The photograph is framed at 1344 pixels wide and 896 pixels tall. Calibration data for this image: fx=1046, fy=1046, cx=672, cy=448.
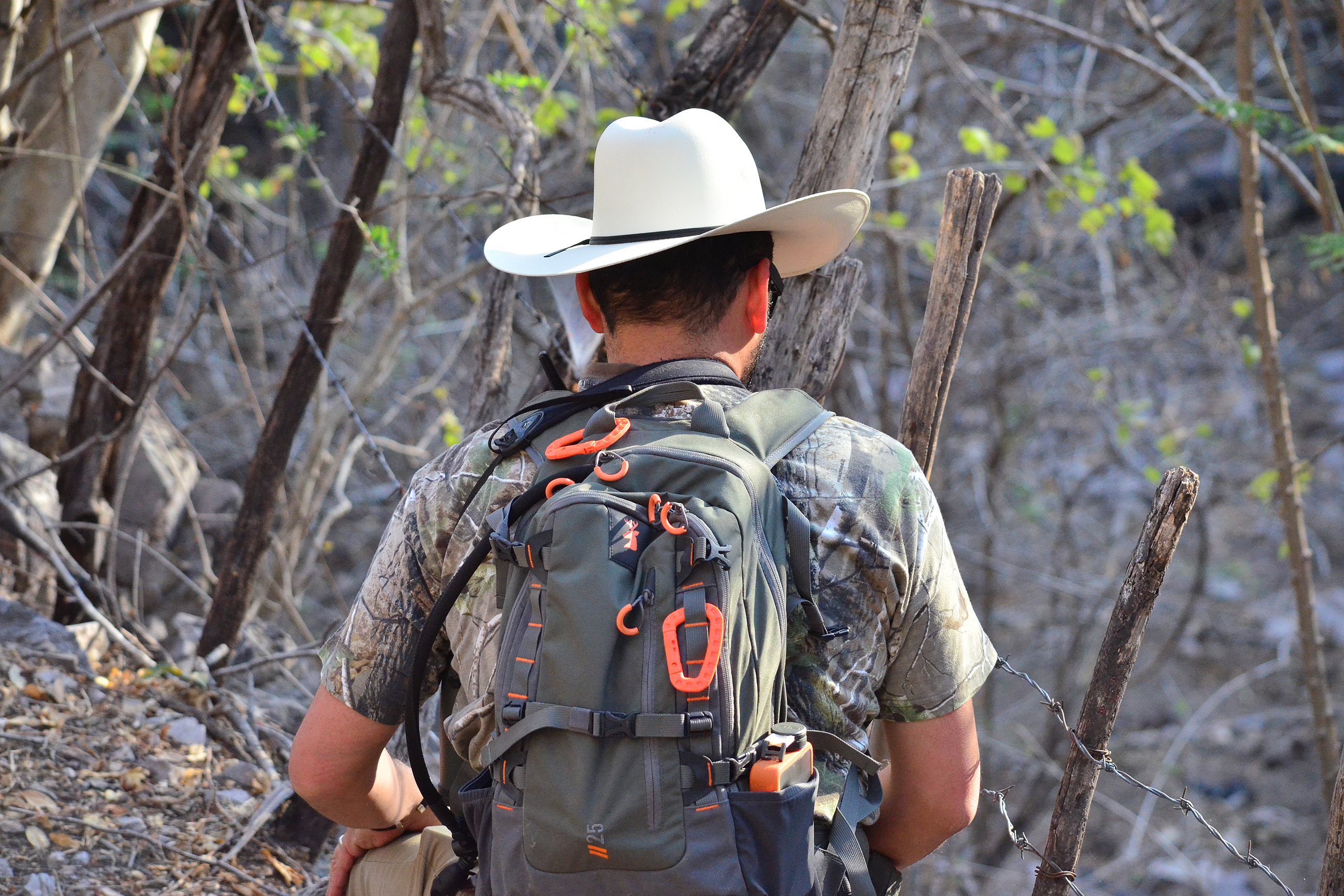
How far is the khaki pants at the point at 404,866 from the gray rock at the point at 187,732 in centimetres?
158

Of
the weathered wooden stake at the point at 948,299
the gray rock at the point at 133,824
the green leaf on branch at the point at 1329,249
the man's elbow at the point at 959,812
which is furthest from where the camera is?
the green leaf on branch at the point at 1329,249

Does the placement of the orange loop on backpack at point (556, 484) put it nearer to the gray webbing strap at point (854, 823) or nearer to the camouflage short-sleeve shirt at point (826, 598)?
the camouflage short-sleeve shirt at point (826, 598)

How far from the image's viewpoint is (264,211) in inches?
234

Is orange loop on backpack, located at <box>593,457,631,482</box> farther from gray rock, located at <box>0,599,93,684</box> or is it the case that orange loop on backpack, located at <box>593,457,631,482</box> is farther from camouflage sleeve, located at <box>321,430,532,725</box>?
Result: gray rock, located at <box>0,599,93,684</box>

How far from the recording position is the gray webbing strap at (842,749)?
4.90ft

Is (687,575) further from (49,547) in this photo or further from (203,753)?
(49,547)

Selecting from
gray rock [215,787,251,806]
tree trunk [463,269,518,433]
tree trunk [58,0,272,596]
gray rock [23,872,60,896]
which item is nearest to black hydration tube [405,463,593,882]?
gray rock [23,872,60,896]

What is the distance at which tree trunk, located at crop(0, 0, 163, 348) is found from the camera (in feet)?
13.9

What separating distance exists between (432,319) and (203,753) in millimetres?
4868

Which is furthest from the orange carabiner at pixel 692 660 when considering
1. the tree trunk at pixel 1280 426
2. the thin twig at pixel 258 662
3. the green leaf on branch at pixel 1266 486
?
the green leaf on branch at pixel 1266 486

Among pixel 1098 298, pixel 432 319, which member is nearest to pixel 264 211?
pixel 432 319

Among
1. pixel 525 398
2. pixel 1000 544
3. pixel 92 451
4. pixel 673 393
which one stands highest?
pixel 673 393

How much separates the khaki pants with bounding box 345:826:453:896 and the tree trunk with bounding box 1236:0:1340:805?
323cm

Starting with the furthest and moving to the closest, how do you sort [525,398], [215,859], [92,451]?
[92,451] → [525,398] → [215,859]
